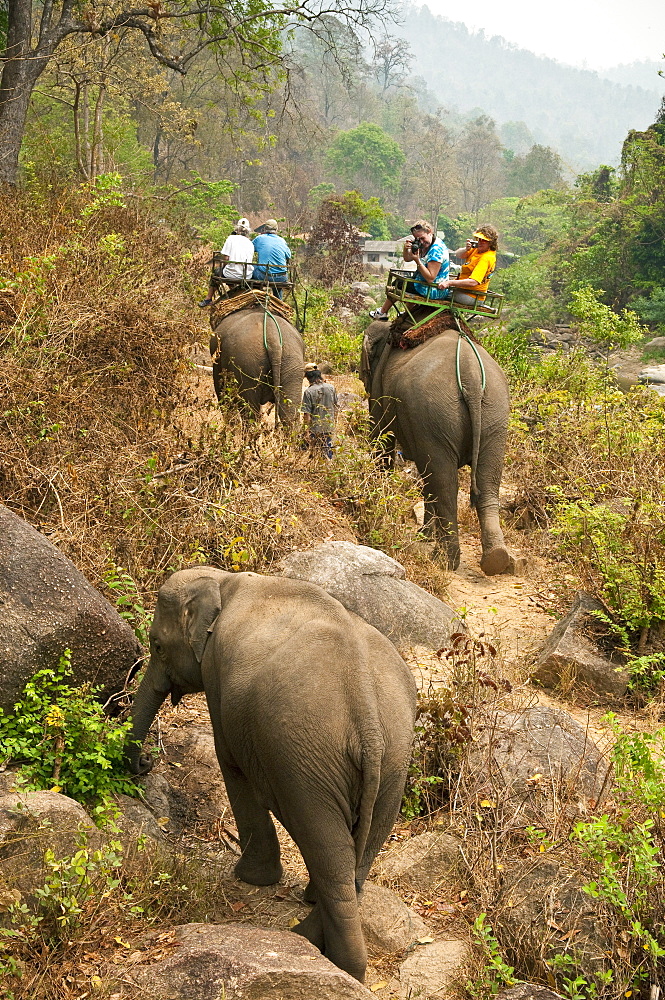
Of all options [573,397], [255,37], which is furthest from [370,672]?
[255,37]

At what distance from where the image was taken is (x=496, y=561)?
26.7ft

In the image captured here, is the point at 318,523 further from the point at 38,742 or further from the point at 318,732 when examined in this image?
the point at 318,732

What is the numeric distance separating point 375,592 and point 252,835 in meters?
2.40

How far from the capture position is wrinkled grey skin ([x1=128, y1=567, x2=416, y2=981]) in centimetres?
359

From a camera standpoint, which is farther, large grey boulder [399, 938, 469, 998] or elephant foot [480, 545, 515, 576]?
elephant foot [480, 545, 515, 576]

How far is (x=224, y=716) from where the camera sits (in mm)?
3857

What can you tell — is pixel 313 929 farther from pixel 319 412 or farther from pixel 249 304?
pixel 249 304

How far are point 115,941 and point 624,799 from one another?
1.98 metres

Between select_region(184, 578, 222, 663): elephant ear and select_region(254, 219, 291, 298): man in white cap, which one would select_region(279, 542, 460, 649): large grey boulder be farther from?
select_region(254, 219, 291, 298): man in white cap

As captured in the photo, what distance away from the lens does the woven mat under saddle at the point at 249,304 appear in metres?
9.84

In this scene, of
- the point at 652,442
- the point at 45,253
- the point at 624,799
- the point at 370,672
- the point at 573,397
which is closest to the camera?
the point at 370,672

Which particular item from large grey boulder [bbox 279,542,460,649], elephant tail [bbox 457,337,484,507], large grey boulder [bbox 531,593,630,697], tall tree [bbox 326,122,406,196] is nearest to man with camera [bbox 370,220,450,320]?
elephant tail [bbox 457,337,484,507]

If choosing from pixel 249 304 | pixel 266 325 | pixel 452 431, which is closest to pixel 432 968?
pixel 452 431

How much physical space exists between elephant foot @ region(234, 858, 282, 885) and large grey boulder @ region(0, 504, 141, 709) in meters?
0.99
